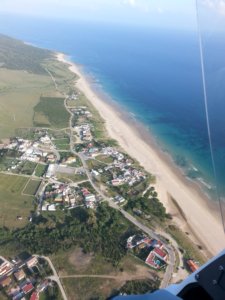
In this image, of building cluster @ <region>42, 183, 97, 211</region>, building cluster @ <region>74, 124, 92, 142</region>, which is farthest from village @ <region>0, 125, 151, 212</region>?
building cluster @ <region>74, 124, 92, 142</region>

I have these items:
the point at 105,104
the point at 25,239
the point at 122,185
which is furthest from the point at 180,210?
the point at 105,104

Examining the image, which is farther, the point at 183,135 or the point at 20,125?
the point at 20,125

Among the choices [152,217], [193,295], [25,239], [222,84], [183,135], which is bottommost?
[25,239]

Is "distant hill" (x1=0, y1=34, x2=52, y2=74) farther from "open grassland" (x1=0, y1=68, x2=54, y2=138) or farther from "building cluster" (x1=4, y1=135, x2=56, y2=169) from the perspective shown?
"building cluster" (x1=4, y1=135, x2=56, y2=169)

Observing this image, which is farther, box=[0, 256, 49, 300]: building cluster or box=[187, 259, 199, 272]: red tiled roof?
box=[187, 259, 199, 272]: red tiled roof

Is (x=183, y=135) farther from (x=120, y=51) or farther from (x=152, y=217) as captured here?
(x=120, y=51)

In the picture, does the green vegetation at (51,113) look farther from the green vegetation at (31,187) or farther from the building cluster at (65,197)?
the building cluster at (65,197)

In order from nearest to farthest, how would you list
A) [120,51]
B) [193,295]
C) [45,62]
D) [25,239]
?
[193,295] < [25,239] < [45,62] < [120,51]
